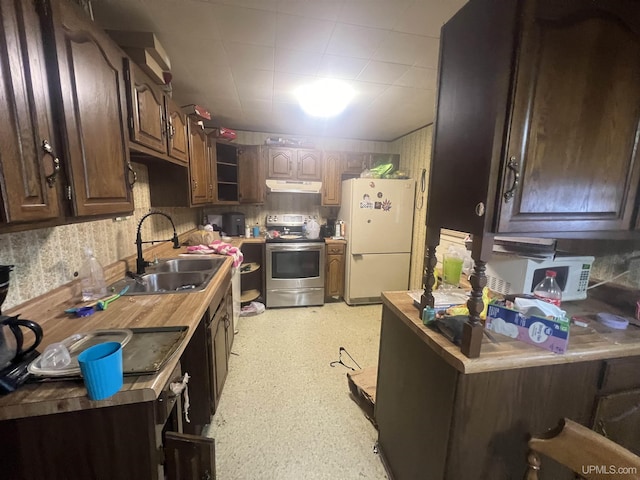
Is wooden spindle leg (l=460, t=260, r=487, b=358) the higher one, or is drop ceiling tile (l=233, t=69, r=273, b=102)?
drop ceiling tile (l=233, t=69, r=273, b=102)

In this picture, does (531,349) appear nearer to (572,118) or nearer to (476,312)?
(476,312)

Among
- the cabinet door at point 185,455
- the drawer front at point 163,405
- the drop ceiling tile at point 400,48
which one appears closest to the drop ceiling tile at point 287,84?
the drop ceiling tile at point 400,48

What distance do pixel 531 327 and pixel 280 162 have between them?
3.11m

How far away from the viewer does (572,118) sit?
2.52 feet

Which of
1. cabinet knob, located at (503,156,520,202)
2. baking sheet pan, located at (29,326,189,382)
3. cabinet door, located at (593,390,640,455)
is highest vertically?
cabinet knob, located at (503,156,520,202)

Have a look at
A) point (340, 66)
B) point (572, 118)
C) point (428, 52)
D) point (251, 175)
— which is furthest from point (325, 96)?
point (572, 118)

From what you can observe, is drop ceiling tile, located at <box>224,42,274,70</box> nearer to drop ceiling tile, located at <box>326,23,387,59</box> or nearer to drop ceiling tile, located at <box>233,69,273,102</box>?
drop ceiling tile, located at <box>233,69,273,102</box>

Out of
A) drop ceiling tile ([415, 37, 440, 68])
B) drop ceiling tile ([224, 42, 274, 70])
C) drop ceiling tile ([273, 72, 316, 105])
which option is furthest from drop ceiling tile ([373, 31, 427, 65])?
drop ceiling tile ([224, 42, 274, 70])

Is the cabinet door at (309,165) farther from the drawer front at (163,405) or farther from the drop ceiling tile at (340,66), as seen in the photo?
the drawer front at (163,405)

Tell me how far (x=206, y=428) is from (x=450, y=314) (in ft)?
5.31

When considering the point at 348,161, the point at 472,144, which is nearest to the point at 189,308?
the point at 472,144

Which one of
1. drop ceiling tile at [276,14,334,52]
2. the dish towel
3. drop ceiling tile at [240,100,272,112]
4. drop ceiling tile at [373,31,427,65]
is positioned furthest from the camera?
drop ceiling tile at [240,100,272,112]

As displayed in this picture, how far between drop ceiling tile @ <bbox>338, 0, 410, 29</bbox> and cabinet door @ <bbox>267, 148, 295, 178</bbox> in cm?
213

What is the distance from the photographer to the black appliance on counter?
3408 millimetres
